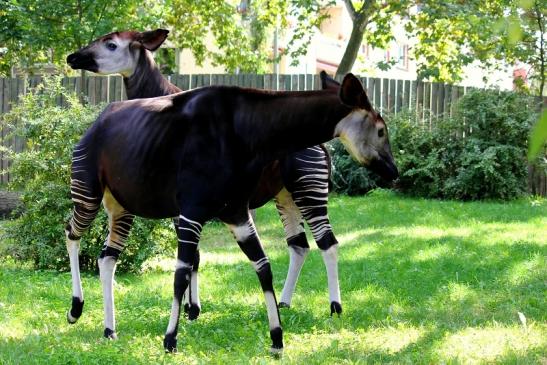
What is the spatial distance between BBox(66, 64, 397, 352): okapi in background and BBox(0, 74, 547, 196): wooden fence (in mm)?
10144

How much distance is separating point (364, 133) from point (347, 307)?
2121mm

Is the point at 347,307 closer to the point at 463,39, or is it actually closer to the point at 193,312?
the point at 193,312

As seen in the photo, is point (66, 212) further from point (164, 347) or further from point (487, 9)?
point (487, 9)

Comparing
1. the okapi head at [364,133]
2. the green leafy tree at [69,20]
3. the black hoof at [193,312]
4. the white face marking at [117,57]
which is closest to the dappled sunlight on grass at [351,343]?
the black hoof at [193,312]

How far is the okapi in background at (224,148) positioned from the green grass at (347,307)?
515 mm

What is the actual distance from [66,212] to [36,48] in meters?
8.17

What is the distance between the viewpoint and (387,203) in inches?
504

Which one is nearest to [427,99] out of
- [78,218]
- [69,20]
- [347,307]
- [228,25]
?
[69,20]

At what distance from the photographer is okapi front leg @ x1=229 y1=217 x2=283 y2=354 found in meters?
4.51

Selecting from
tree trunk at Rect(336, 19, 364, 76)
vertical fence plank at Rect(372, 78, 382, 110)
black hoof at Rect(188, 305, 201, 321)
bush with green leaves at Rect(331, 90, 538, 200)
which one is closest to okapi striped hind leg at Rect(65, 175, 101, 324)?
black hoof at Rect(188, 305, 201, 321)

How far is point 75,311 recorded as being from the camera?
5.32m

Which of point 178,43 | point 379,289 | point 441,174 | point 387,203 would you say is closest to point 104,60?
point 379,289

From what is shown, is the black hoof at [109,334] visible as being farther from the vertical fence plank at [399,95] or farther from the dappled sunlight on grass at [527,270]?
the vertical fence plank at [399,95]

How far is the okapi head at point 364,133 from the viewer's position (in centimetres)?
434
